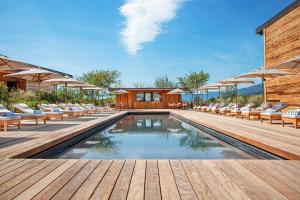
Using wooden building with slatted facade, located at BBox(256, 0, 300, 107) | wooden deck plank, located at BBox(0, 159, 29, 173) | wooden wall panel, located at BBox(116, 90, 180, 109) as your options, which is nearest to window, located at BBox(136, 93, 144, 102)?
wooden wall panel, located at BBox(116, 90, 180, 109)

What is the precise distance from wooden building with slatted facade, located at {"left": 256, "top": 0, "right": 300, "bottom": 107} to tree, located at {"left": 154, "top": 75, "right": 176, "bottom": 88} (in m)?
37.2

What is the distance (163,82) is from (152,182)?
50878mm

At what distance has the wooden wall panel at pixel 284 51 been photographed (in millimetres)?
11914

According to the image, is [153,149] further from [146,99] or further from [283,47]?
[146,99]

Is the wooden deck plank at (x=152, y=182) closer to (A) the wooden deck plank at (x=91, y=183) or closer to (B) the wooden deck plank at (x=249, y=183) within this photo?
(A) the wooden deck plank at (x=91, y=183)

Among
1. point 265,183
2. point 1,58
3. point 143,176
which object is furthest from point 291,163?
point 1,58

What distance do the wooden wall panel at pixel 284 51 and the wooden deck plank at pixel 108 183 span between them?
10466 mm

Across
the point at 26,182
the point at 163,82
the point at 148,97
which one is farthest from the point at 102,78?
the point at 26,182

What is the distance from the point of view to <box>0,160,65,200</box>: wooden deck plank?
2.52 meters

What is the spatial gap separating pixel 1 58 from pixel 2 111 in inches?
65.8

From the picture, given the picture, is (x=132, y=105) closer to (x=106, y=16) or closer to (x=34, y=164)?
(x=106, y=16)

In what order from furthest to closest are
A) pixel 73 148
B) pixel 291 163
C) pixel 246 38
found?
pixel 246 38 → pixel 73 148 → pixel 291 163

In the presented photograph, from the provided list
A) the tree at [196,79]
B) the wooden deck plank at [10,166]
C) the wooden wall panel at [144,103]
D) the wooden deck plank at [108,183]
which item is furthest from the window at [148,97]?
the wooden deck plank at [108,183]

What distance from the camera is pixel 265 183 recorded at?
2818mm
